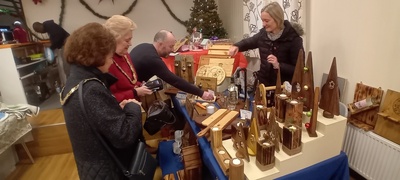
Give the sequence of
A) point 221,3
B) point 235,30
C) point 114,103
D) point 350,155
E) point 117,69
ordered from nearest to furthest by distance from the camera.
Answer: point 114,103 < point 117,69 < point 350,155 < point 235,30 < point 221,3

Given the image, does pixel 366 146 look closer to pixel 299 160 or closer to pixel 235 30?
pixel 299 160

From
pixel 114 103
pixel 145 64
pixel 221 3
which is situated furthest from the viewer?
pixel 221 3

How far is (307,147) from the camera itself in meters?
1.05

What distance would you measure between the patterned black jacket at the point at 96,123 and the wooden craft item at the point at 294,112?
706 millimetres

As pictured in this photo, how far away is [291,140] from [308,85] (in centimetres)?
Result: 34

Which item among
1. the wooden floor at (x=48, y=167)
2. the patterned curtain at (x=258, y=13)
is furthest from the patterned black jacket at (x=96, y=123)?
the patterned curtain at (x=258, y=13)

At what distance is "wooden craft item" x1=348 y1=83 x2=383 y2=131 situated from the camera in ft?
4.94

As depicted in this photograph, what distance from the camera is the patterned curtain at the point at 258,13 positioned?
2.00 meters

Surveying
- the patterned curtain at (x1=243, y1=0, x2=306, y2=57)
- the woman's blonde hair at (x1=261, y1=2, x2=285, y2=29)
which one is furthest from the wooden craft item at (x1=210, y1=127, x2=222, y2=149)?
the patterned curtain at (x1=243, y1=0, x2=306, y2=57)

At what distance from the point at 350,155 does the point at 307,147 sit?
0.89m

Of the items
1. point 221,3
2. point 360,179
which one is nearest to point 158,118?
point 360,179

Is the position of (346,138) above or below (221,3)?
below

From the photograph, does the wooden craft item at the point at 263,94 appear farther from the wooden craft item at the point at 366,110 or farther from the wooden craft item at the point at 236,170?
the wooden craft item at the point at 366,110

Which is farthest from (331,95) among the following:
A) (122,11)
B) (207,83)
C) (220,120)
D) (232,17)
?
(122,11)
